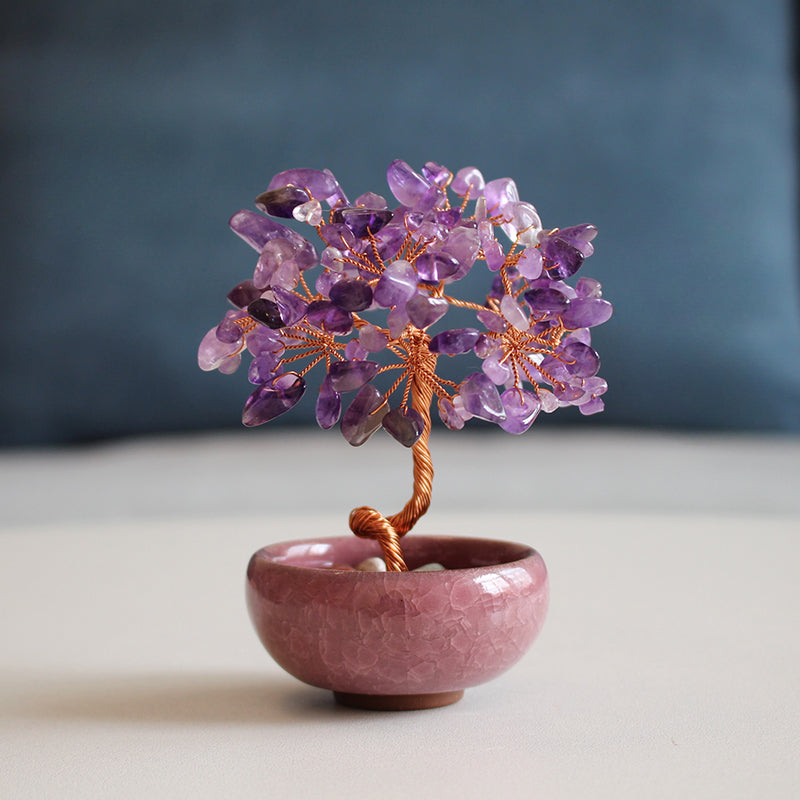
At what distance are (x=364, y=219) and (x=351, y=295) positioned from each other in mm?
47

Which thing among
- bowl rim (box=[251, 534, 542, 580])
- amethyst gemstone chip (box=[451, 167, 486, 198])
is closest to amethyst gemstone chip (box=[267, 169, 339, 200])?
amethyst gemstone chip (box=[451, 167, 486, 198])

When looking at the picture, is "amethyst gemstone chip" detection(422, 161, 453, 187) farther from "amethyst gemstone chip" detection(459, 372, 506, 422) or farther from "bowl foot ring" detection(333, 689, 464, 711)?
"bowl foot ring" detection(333, 689, 464, 711)

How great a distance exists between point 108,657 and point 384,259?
1.20 ft

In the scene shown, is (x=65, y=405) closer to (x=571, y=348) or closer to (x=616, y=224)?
(x=616, y=224)

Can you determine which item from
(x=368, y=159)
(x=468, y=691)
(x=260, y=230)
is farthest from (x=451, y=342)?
(x=368, y=159)

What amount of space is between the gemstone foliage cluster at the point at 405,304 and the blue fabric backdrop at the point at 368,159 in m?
0.85

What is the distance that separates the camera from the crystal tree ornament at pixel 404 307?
573 millimetres

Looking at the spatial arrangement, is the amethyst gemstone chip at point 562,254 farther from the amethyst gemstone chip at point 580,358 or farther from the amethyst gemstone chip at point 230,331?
the amethyst gemstone chip at point 230,331

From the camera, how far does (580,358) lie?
618 millimetres

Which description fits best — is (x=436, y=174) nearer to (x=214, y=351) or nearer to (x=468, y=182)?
(x=468, y=182)

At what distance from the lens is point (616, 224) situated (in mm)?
1483

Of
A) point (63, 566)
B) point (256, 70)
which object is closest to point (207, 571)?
point (63, 566)

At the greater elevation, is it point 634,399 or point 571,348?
point 571,348

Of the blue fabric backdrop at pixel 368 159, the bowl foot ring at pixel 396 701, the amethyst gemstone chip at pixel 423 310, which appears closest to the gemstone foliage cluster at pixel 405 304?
the amethyst gemstone chip at pixel 423 310
